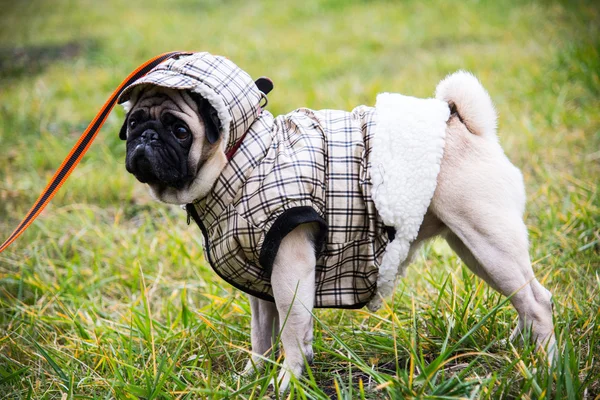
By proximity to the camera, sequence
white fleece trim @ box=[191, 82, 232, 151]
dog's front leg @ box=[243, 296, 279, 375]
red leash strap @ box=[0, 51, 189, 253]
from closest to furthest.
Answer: white fleece trim @ box=[191, 82, 232, 151] < red leash strap @ box=[0, 51, 189, 253] < dog's front leg @ box=[243, 296, 279, 375]

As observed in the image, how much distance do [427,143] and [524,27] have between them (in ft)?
22.3

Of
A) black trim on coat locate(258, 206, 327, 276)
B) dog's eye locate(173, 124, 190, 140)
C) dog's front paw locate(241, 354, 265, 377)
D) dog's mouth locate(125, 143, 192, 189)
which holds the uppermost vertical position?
dog's eye locate(173, 124, 190, 140)

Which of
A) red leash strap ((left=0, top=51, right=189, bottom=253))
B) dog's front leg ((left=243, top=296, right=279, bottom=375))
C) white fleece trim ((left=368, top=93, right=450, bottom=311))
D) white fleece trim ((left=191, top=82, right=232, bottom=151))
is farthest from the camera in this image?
dog's front leg ((left=243, top=296, right=279, bottom=375))

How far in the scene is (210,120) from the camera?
89.6 inches

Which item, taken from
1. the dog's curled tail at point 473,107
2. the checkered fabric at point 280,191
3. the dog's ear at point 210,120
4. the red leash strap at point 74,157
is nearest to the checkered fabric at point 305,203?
the checkered fabric at point 280,191

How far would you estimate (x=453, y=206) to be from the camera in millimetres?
2338

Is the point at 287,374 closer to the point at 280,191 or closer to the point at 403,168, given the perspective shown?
the point at 280,191

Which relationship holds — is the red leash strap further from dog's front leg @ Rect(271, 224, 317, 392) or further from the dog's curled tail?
the dog's curled tail

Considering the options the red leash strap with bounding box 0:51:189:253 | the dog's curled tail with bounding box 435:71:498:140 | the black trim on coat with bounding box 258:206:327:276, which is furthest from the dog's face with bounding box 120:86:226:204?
the dog's curled tail with bounding box 435:71:498:140

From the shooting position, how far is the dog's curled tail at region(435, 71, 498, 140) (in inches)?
99.3

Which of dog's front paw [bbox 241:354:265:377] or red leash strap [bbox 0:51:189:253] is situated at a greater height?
red leash strap [bbox 0:51:189:253]

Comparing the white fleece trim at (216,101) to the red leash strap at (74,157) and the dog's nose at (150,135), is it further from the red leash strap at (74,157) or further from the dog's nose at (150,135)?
the red leash strap at (74,157)

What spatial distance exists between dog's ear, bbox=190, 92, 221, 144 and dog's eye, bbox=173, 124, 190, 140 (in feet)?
0.28

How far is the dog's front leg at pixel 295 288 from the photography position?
7.60 ft
